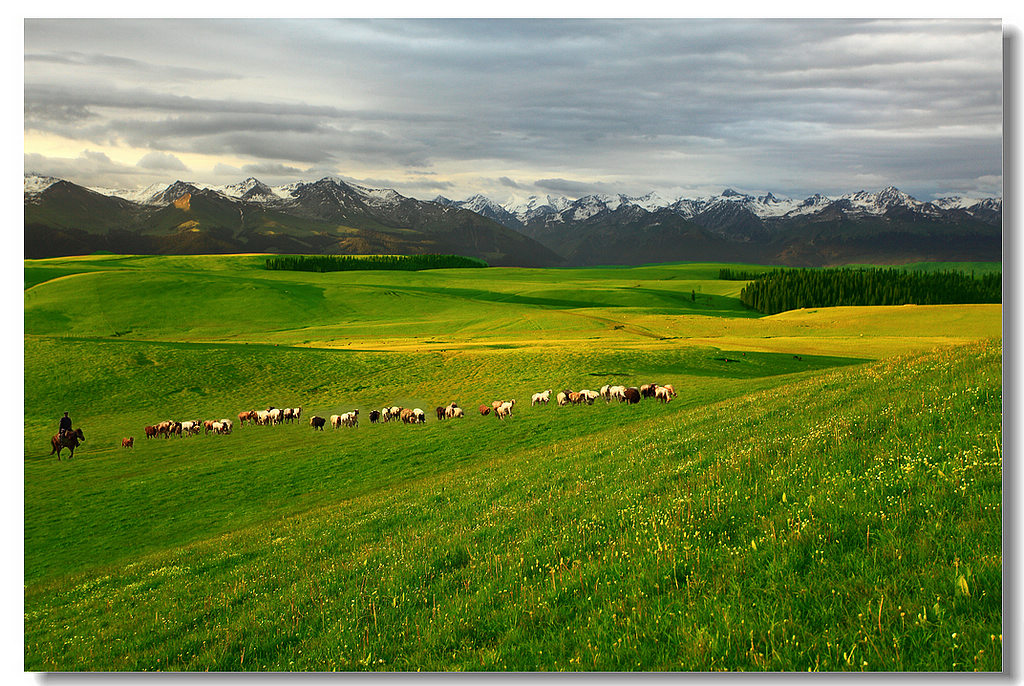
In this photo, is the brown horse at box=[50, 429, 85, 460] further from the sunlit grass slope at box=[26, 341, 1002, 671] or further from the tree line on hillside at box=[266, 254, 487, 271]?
the tree line on hillside at box=[266, 254, 487, 271]

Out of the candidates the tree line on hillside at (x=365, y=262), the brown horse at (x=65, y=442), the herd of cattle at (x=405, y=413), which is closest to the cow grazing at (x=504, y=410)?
the herd of cattle at (x=405, y=413)

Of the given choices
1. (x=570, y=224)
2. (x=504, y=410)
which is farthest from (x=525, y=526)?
(x=570, y=224)

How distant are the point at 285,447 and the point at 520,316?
157 feet

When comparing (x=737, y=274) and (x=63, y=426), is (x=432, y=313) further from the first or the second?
(x=63, y=426)

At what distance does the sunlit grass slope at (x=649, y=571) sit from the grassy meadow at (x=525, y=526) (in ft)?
0.12

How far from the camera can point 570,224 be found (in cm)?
18875

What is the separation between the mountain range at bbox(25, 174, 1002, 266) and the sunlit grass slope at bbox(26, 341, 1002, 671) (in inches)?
303

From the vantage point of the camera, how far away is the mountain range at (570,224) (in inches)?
779

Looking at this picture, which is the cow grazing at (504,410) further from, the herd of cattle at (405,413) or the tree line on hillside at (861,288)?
the tree line on hillside at (861,288)

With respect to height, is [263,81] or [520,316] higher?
[263,81]

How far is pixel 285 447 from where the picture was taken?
73.1 feet

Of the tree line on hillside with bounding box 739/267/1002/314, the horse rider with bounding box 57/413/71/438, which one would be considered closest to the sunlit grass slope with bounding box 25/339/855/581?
the horse rider with bounding box 57/413/71/438
